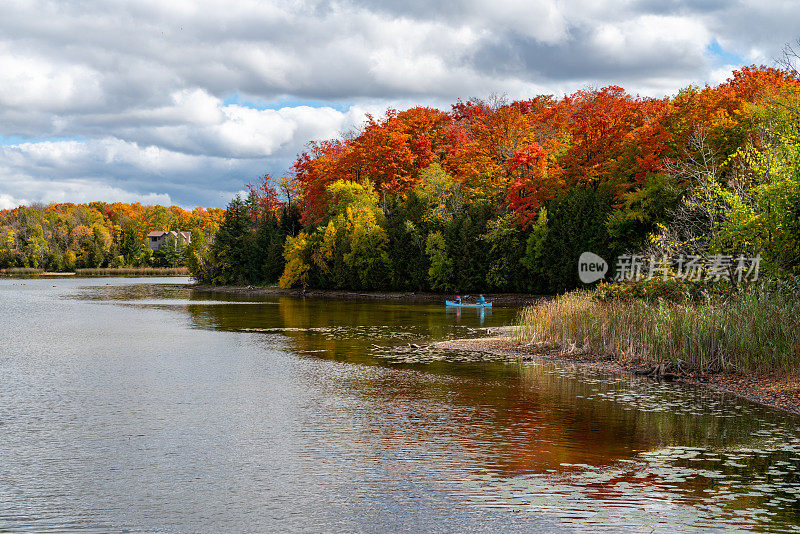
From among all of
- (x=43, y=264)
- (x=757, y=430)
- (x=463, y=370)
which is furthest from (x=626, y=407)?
(x=43, y=264)

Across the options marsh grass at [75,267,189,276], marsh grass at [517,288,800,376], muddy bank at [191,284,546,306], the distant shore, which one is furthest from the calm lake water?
the distant shore

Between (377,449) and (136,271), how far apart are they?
476ft

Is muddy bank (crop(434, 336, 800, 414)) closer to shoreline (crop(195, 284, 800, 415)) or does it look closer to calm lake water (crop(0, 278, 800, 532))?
shoreline (crop(195, 284, 800, 415))

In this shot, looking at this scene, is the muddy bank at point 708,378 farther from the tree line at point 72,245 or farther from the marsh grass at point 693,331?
the tree line at point 72,245

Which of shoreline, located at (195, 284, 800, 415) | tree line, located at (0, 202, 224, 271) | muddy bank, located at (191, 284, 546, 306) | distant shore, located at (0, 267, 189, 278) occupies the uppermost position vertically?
tree line, located at (0, 202, 224, 271)

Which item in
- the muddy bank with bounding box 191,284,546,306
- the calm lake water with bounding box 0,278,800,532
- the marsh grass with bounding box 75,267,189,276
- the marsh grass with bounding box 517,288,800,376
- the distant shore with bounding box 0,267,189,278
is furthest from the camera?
the marsh grass with bounding box 75,267,189,276

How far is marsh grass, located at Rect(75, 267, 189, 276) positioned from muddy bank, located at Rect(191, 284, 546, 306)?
4923 cm

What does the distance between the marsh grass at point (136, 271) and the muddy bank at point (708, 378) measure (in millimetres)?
122209

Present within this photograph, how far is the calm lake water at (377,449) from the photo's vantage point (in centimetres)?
963

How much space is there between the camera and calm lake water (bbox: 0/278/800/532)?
9.63 m

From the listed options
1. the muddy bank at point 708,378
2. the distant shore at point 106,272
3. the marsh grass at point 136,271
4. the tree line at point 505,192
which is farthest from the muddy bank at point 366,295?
the distant shore at point 106,272

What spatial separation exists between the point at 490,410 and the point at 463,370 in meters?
6.42

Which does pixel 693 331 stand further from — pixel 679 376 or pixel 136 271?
pixel 136 271

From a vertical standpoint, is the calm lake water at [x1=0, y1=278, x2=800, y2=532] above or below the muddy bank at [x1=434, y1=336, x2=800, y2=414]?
below
